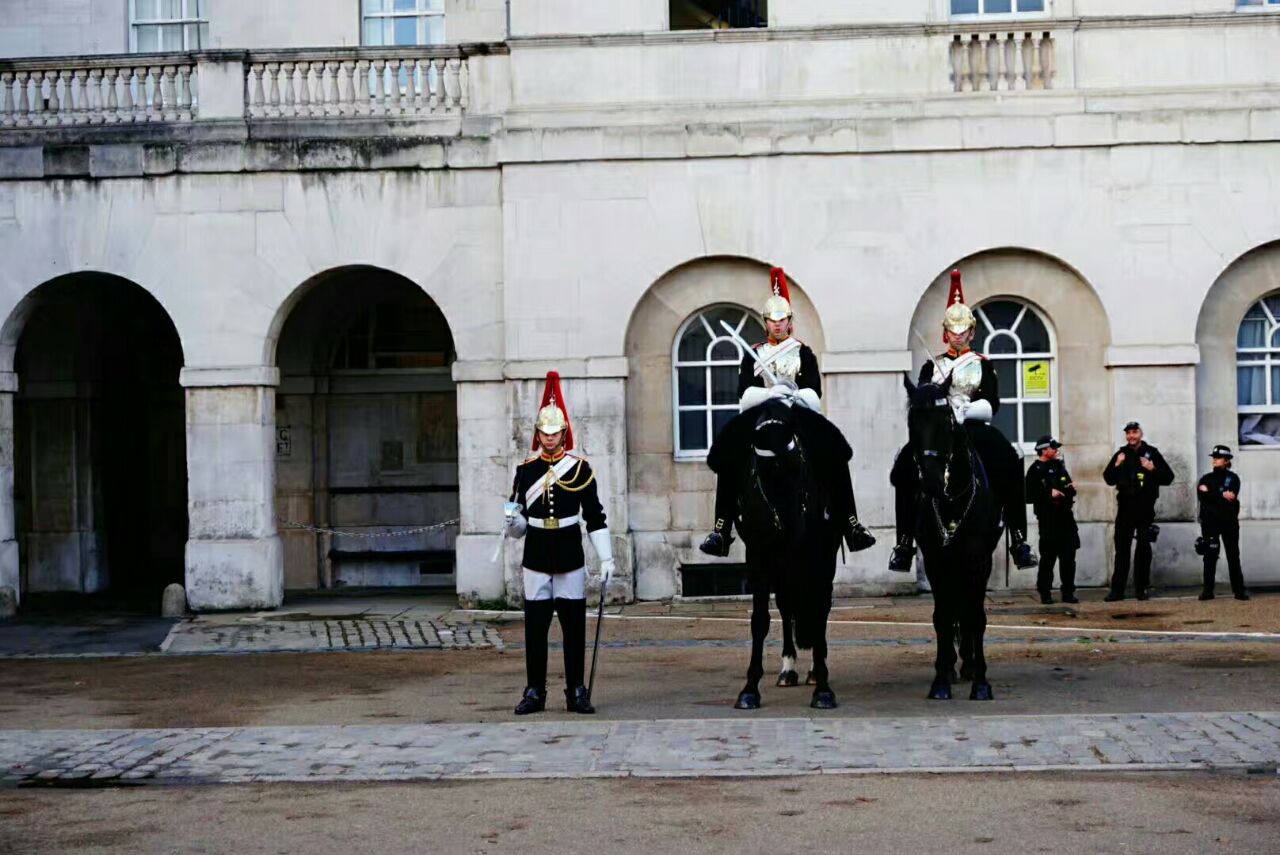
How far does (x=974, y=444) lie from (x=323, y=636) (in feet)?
27.4

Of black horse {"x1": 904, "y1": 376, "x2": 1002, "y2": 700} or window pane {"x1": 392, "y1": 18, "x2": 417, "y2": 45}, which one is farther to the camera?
window pane {"x1": 392, "y1": 18, "x2": 417, "y2": 45}

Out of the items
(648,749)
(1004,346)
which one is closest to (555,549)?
(648,749)

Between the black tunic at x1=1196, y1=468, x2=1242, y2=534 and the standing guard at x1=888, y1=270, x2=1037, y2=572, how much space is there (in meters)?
7.18

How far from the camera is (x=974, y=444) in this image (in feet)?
45.7

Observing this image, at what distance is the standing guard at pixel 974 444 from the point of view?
13914 millimetres

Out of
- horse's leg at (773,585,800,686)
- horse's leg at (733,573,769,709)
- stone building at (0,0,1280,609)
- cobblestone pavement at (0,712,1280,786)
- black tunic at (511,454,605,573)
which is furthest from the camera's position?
stone building at (0,0,1280,609)

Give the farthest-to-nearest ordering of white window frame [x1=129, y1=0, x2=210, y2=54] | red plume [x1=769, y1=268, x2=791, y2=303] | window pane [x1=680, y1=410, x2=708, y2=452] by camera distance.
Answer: white window frame [x1=129, y1=0, x2=210, y2=54], window pane [x1=680, y1=410, x2=708, y2=452], red plume [x1=769, y1=268, x2=791, y2=303]

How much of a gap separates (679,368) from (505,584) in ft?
10.4

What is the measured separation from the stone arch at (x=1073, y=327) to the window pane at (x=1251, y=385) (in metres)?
1.60

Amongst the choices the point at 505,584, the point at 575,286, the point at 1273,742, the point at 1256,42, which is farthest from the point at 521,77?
the point at 1273,742

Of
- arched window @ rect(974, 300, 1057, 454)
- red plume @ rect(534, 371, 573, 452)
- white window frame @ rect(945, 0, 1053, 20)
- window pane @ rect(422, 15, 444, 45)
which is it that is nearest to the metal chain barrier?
window pane @ rect(422, 15, 444, 45)

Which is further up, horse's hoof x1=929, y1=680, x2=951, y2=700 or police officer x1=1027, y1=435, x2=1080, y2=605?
police officer x1=1027, y1=435, x2=1080, y2=605

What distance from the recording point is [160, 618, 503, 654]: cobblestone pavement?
18969 millimetres

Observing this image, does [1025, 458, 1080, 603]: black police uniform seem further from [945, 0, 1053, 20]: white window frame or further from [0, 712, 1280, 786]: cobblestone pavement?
[0, 712, 1280, 786]: cobblestone pavement
